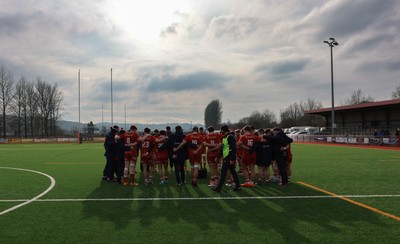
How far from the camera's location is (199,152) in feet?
34.0

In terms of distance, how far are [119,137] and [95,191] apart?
2.06 meters

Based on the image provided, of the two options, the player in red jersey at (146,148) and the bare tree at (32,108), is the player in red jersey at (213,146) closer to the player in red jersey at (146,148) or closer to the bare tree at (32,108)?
the player in red jersey at (146,148)

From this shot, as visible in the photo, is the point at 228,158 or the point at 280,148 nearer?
the point at 228,158

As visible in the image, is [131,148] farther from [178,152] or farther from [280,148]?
[280,148]

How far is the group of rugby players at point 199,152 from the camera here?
10.2 m

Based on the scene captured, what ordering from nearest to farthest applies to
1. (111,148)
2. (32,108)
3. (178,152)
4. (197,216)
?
1. (197,216)
2. (178,152)
3. (111,148)
4. (32,108)

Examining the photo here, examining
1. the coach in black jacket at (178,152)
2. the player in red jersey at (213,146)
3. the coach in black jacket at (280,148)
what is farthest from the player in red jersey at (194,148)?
the coach in black jacket at (280,148)

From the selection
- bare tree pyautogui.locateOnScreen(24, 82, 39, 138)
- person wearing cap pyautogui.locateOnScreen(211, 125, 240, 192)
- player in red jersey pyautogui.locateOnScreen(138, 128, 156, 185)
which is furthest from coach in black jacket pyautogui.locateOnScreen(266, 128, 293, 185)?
bare tree pyautogui.locateOnScreen(24, 82, 39, 138)

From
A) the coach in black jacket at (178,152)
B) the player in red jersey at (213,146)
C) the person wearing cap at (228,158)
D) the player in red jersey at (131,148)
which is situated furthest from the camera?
the coach in black jacket at (178,152)

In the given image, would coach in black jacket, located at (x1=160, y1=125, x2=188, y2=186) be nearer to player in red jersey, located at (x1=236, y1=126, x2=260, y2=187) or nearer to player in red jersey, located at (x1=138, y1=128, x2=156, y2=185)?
player in red jersey, located at (x1=138, y1=128, x2=156, y2=185)

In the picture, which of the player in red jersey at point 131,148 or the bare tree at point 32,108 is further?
the bare tree at point 32,108

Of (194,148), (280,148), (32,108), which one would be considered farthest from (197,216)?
(32,108)

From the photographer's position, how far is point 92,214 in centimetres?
690

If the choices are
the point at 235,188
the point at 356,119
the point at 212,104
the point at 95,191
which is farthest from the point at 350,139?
the point at 212,104
